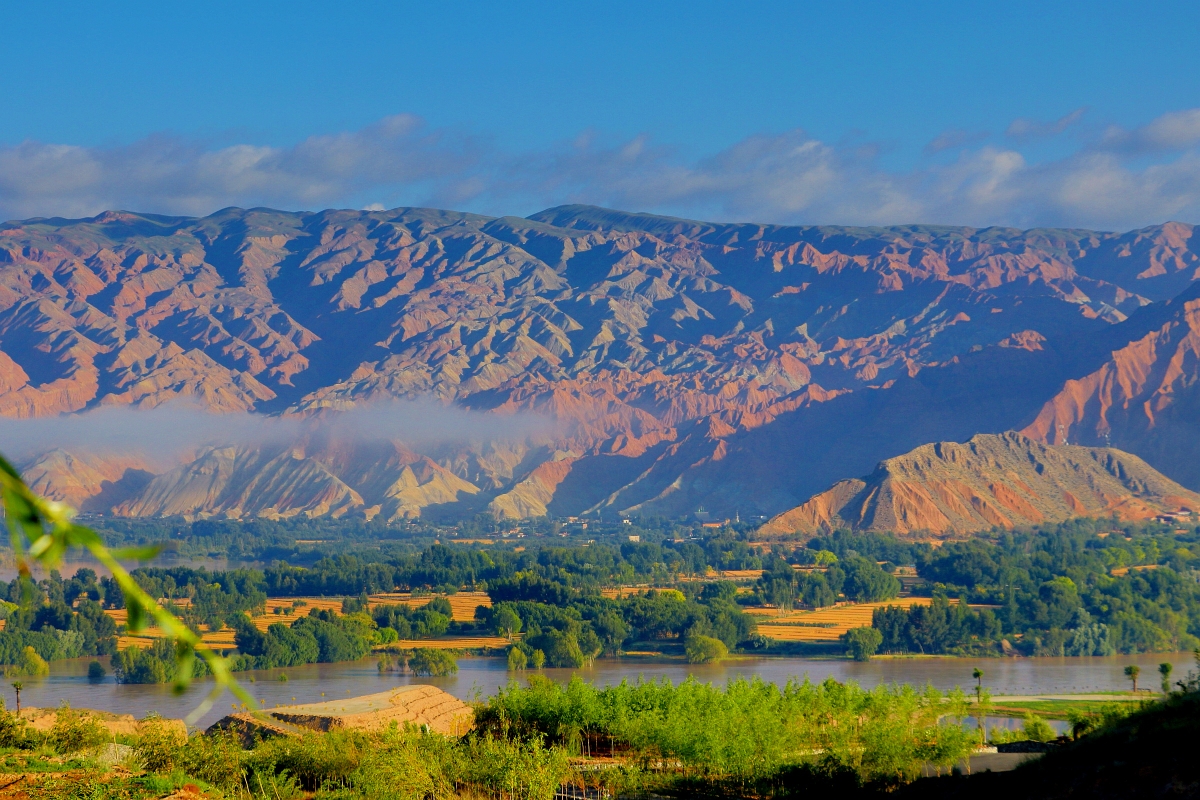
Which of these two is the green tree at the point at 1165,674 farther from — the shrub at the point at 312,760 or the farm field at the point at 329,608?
the farm field at the point at 329,608

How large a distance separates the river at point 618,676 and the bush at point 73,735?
108 ft

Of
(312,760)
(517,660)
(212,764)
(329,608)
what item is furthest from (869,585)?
(212,764)

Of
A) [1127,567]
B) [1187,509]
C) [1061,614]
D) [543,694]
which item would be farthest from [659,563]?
[543,694]

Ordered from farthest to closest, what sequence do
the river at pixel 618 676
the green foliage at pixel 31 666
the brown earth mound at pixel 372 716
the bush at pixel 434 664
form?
the green foliage at pixel 31 666
the bush at pixel 434 664
the river at pixel 618 676
the brown earth mound at pixel 372 716

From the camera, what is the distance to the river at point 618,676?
77.8 metres

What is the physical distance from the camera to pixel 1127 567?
136 m

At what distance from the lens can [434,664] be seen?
300ft

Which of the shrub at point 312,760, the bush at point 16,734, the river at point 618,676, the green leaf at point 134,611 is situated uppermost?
the green leaf at point 134,611

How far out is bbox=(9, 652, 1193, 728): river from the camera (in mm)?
77750

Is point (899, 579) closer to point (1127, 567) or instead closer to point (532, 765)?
point (1127, 567)

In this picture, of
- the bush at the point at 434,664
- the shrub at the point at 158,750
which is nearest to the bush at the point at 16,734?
the shrub at the point at 158,750

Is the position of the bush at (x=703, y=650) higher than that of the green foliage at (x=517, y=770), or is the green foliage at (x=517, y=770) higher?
the green foliage at (x=517, y=770)

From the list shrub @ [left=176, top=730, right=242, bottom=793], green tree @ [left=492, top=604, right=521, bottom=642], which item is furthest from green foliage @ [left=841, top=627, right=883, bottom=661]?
shrub @ [left=176, top=730, right=242, bottom=793]

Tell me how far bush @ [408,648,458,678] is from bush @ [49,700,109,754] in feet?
179
